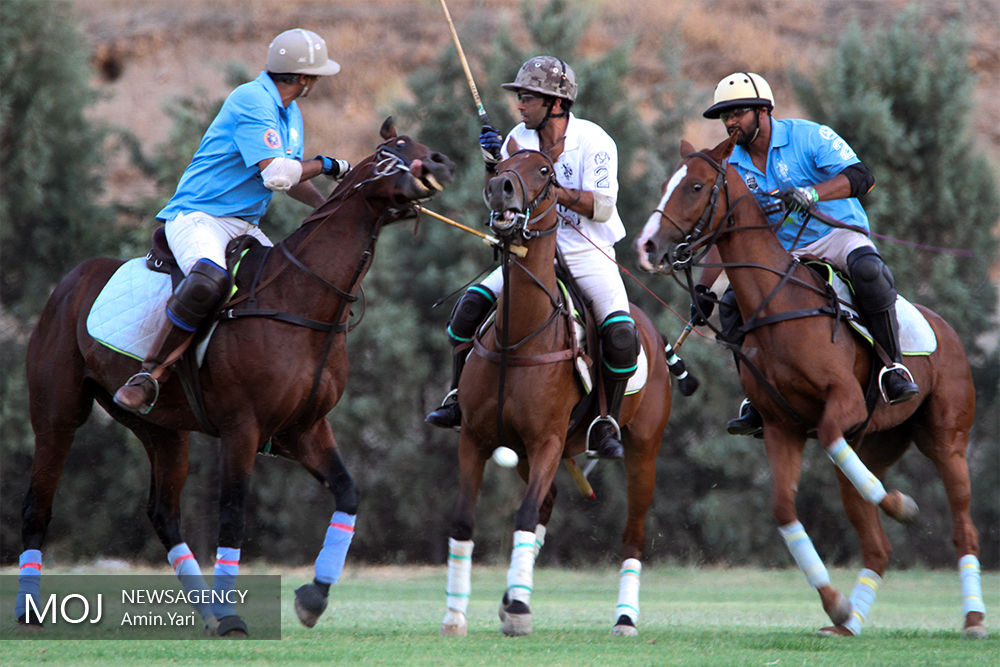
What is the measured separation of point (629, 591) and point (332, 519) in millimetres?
1926

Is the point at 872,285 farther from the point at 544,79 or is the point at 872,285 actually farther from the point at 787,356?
the point at 544,79

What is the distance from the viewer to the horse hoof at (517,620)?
693 centimetres

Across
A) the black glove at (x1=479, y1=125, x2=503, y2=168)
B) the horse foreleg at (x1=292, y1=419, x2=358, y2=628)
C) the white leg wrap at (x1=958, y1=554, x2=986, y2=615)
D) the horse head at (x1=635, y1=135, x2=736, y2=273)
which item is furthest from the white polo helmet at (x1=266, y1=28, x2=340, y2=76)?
the white leg wrap at (x1=958, y1=554, x2=986, y2=615)

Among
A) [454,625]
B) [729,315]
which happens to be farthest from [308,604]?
[729,315]

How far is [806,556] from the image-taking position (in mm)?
7238

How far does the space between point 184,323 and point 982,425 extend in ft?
41.9

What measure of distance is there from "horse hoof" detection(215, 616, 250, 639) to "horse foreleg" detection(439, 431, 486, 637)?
1116 mm

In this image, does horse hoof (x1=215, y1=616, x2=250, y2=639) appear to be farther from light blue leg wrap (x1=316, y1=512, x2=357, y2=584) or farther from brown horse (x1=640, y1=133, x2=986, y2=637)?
brown horse (x1=640, y1=133, x2=986, y2=637)

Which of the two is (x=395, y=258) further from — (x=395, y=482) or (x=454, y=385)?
(x=454, y=385)

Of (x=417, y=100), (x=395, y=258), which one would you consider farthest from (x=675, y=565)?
(x=417, y=100)

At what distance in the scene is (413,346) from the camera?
677 inches

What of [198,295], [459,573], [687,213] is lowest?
[459,573]


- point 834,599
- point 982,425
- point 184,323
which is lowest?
point 982,425

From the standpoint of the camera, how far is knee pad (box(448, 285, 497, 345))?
7.99m
